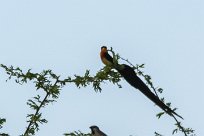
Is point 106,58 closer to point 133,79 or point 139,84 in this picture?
point 133,79

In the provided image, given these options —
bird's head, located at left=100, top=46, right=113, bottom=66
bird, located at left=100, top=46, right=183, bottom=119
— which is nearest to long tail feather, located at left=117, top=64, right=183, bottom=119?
bird, located at left=100, top=46, right=183, bottom=119

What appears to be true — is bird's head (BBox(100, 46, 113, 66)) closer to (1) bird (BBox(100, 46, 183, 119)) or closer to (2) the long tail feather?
(1) bird (BBox(100, 46, 183, 119))

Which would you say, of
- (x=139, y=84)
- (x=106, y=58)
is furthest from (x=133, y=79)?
(x=106, y=58)

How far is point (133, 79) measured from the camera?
625 cm

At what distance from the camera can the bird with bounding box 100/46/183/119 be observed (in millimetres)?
5828

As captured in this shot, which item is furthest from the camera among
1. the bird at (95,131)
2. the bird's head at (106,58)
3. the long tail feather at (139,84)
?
the bird at (95,131)

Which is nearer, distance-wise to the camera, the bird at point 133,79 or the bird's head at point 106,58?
the bird at point 133,79

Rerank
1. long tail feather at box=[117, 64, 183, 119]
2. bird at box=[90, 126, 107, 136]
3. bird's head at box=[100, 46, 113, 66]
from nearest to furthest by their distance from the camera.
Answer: long tail feather at box=[117, 64, 183, 119]
bird's head at box=[100, 46, 113, 66]
bird at box=[90, 126, 107, 136]

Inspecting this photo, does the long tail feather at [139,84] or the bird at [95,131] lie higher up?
the bird at [95,131]

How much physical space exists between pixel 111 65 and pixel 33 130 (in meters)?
1.52

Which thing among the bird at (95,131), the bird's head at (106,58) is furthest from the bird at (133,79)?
the bird at (95,131)

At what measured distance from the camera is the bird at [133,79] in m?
5.83

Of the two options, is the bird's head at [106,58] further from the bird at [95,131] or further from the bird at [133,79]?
the bird at [95,131]

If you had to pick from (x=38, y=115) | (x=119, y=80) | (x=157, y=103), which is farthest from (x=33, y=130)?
(x=157, y=103)
